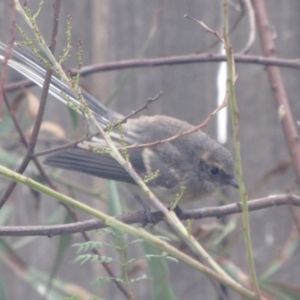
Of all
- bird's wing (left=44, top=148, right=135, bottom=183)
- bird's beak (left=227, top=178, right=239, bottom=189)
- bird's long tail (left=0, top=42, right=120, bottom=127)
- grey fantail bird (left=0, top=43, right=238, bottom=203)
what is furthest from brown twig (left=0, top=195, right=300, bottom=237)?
bird's beak (left=227, top=178, right=239, bottom=189)

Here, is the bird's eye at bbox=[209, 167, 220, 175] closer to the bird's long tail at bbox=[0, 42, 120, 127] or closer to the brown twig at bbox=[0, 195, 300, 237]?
the bird's long tail at bbox=[0, 42, 120, 127]

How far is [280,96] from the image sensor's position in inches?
91.4

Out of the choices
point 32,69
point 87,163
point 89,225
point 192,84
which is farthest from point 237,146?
point 192,84

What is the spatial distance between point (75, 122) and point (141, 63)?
0.44m

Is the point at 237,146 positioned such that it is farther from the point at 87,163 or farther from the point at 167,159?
the point at 167,159

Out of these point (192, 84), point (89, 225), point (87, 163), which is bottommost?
point (89, 225)

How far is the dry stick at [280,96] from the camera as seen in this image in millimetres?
2069

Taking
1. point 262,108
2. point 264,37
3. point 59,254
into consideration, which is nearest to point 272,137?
point 262,108

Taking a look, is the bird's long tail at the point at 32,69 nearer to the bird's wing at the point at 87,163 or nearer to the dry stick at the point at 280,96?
the bird's wing at the point at 87,163

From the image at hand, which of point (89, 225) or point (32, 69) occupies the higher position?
point (32, 69)

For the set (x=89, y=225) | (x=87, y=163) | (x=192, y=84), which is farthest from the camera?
(x=192, y=84)

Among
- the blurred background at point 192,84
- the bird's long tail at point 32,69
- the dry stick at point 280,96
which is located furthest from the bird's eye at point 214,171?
the bird's long tail at point 32,69

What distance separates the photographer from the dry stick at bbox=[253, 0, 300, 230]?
2069mm

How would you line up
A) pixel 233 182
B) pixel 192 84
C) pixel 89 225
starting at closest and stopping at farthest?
1. pixel 89 225
2. pixel 233 182
3. pixel 192 84
